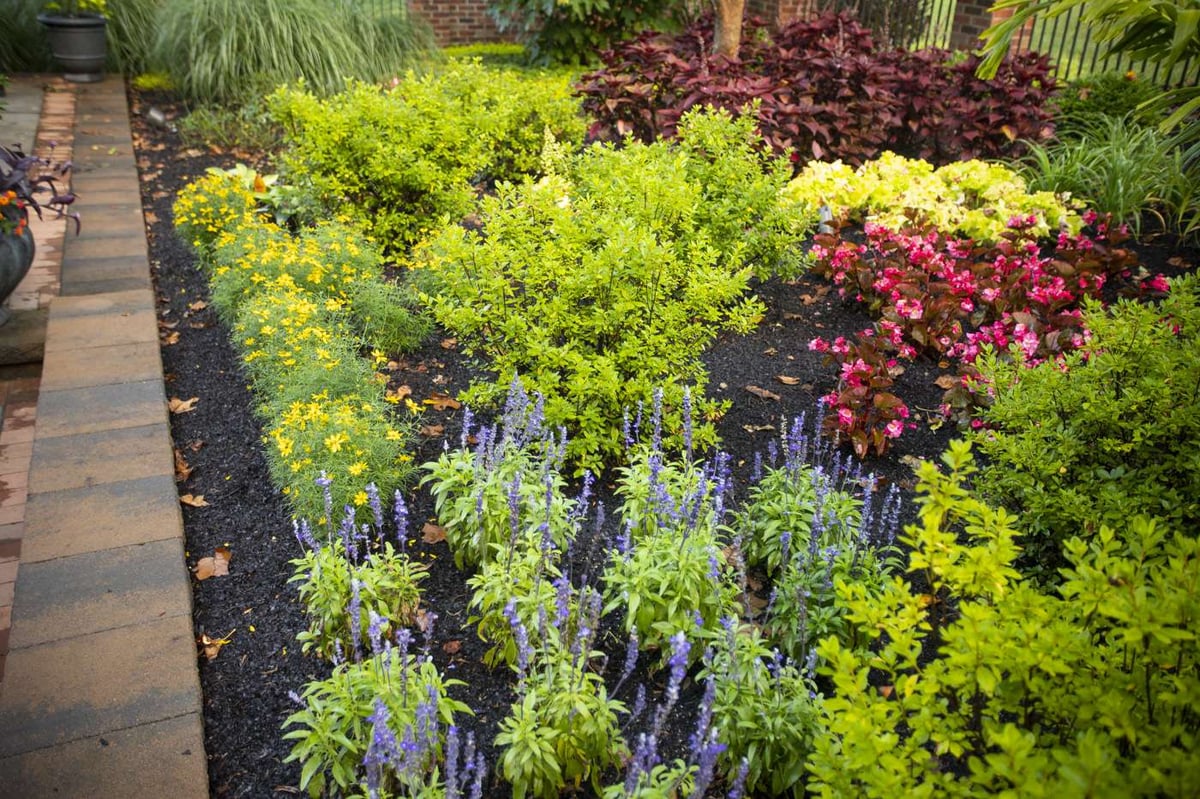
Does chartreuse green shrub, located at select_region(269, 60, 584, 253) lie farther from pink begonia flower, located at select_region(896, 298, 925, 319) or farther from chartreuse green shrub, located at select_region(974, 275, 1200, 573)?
chartreuse green shrub, located at select_region(974, 275, 1200, 573)

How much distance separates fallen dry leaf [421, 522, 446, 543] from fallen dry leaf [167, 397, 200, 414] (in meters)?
1.60

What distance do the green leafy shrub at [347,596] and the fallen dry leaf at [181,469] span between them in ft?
3.94

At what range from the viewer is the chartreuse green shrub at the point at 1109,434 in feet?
8.13

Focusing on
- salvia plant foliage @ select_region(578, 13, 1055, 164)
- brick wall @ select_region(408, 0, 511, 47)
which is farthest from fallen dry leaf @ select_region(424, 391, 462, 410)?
brick wall @ select_region(408, 0, 511, 47)

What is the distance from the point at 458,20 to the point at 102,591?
12.3 m

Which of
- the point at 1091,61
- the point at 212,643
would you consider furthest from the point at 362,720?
the point at 1091,61

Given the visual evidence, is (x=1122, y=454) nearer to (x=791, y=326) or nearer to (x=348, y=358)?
(x=791, y=326)

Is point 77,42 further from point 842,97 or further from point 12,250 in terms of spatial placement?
point 842,97

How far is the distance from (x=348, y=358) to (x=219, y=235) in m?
2.28

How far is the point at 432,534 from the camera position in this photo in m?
3.22

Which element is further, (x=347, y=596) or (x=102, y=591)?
(x=102, y=591)

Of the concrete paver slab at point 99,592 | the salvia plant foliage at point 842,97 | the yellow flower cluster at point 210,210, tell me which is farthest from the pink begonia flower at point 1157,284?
the yellow flower cluster at point 210,210

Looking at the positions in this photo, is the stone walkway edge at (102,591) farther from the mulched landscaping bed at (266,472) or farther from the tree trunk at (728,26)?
the tree trunk at (728,26)

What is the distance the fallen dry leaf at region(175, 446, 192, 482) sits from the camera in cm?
364
